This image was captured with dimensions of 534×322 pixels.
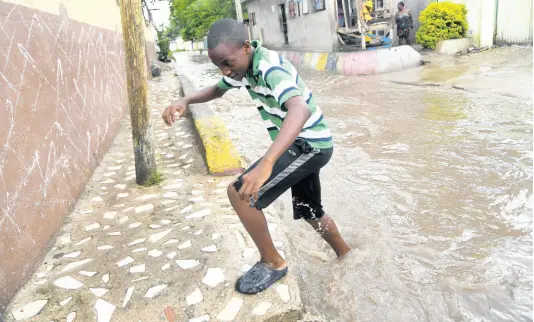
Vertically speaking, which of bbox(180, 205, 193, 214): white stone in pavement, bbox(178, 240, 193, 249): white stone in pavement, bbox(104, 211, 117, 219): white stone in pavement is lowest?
bbox(178, 240, 193, 249): white stone in pavement

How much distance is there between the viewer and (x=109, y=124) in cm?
553

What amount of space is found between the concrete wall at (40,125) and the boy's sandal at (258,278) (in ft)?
4.57

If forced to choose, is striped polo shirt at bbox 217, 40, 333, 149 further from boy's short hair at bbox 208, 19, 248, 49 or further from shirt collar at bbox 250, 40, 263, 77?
boy's short hair at bbox 208, 19, 248, 49

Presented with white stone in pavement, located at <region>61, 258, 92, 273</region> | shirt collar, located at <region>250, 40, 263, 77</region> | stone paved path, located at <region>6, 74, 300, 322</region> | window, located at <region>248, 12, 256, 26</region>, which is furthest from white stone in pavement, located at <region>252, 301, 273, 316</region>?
window, located at <region>248, 12, 256, 26</region>

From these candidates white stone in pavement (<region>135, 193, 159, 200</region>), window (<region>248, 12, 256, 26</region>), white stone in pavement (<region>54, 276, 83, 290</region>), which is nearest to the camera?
white stone in pavement (<region>54, 276, 83, 290</region>)

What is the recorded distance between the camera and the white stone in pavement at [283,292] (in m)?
2.18

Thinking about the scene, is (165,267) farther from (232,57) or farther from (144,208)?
(232,57)

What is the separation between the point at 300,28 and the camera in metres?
16.6

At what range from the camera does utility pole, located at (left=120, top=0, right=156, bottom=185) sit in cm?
371

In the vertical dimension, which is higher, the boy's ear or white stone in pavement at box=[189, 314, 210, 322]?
the boy's ear

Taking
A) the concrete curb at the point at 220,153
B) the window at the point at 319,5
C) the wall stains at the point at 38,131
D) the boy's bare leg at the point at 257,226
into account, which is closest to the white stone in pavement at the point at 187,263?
the boy's bare leg at the point at 257,226

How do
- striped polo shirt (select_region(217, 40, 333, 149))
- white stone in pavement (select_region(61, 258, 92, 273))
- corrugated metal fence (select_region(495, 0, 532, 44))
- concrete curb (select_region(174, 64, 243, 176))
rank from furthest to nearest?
1. corrugated metal fence (select_region(495, 0, 532, 44))
2. concrete curb (select_region(174, 64, 243, 176))
3. white stone in pavement (select_region(61, 258, 92, 273))
4. striped polo shirt (select_region(217, 40, 333, 149))

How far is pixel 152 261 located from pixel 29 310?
73 centimetres

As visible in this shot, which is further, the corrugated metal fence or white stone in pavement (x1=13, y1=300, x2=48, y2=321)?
the corrugated metal fence
